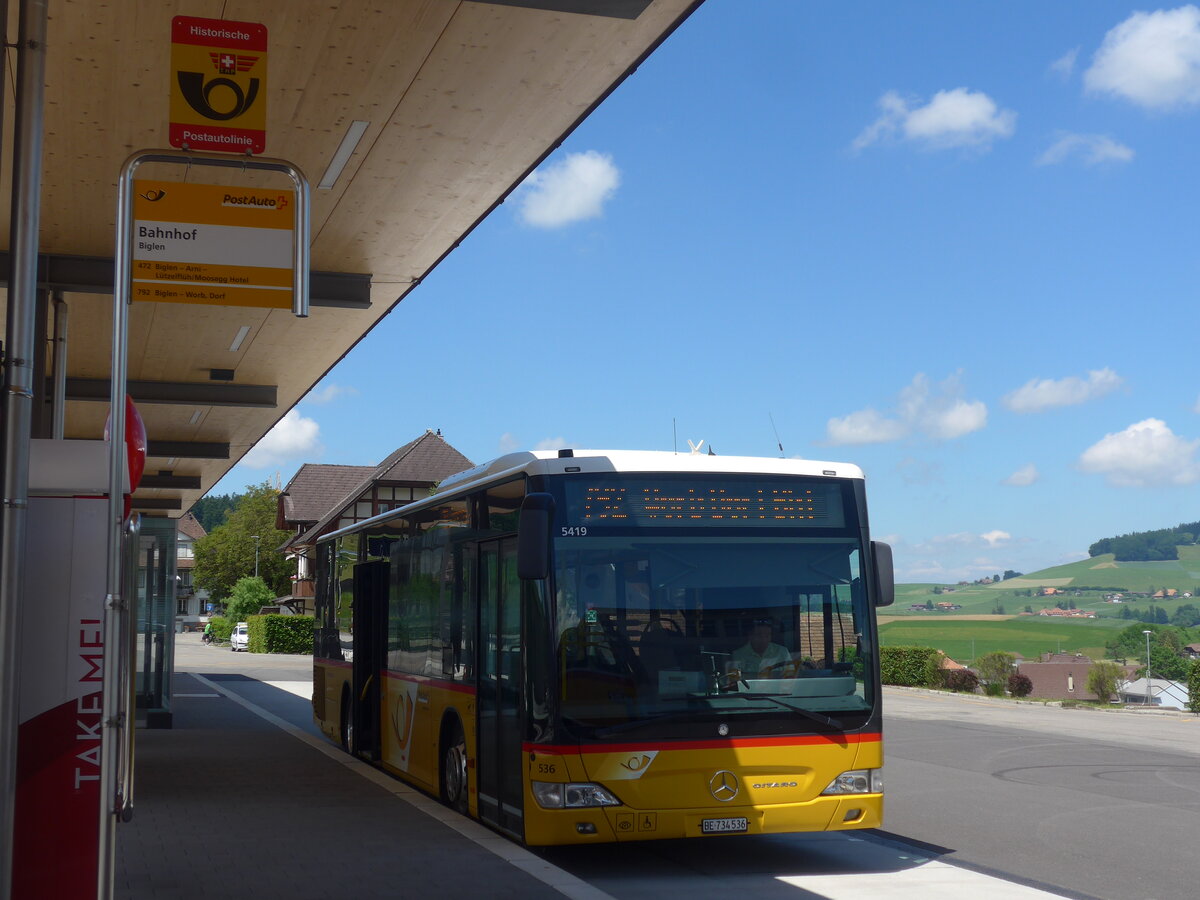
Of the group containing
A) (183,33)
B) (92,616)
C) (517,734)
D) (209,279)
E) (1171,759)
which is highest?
(183,33)

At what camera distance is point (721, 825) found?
29.5ft

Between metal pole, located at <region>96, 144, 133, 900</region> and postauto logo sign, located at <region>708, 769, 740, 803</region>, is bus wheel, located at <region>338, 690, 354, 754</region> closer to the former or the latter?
postauto logo sign, located at <region>708, 769, 740, 803</region>

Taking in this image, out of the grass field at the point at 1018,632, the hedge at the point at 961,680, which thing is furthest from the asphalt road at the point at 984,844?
the grass field at the point at 1018,632

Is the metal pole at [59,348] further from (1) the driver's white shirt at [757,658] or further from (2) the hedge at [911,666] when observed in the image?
(2) the hedge at [911,666]

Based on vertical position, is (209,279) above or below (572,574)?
above

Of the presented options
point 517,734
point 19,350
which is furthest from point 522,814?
point 19,350

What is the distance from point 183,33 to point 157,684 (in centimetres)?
1503

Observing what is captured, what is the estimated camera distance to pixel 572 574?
9.18 m

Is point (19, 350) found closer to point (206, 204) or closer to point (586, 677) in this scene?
point (206, 204)

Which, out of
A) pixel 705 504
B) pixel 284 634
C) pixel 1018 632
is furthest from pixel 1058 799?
pixel 1018 632

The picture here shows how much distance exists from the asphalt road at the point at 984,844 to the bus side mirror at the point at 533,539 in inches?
76.4

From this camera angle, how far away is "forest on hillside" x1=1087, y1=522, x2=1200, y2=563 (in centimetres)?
13888

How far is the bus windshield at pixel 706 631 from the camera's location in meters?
9.04

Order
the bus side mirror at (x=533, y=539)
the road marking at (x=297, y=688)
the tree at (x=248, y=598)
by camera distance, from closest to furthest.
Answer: the bus side mirror at (x=533, y=539)
the road marking at (x=297, y=688)
the tree at (x=248, y=598)
